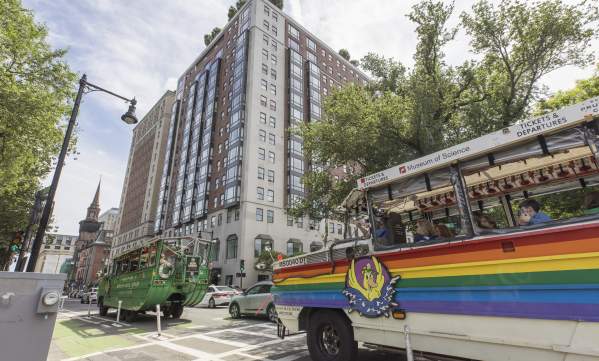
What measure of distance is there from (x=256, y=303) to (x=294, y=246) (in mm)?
31481

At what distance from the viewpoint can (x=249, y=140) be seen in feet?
144

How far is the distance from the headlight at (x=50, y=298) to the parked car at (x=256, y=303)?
32.8 feet

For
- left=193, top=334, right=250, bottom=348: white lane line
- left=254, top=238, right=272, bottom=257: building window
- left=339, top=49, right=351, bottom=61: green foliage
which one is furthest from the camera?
left=339, top=49, right=351, bottom=61: green foliage

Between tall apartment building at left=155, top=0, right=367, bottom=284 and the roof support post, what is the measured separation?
32667mm

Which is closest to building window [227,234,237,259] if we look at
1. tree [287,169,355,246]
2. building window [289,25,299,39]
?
tree [287,169,355,246]

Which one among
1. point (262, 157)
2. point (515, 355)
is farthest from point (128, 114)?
point (262, 157)

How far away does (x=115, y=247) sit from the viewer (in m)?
79.9

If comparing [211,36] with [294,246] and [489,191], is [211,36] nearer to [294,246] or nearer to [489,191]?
[294,246]

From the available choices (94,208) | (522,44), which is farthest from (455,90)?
(94,208)

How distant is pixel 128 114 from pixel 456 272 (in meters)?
10.8

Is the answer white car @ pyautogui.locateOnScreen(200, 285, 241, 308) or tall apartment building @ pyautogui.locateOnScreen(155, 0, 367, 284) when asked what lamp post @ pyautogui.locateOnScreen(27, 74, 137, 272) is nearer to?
white car @ pyautogui.locateOnScreen(200, 285, 241, 308)

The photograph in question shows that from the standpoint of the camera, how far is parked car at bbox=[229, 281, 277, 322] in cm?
1307

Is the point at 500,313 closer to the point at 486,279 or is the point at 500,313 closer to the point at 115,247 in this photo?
the point at 486,279

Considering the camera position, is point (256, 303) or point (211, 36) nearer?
point (256, 303)
